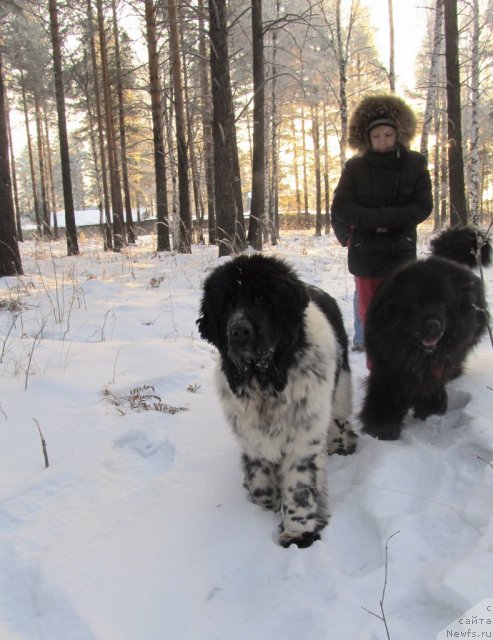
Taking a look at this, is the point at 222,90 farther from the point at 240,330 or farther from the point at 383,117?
the point at 240,330

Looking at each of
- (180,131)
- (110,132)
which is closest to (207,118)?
(110,132)

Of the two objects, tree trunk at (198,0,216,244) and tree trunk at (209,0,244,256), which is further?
tree trunk at (198,0,216,244)

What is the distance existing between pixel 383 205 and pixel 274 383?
2277 mm

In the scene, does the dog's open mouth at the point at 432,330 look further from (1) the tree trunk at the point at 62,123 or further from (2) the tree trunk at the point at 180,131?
(1) the tree trunk at the point at 62,123

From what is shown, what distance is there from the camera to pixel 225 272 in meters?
2.47

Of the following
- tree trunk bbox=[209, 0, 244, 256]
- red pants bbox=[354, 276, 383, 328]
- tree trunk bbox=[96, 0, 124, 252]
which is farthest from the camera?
tree trunk bbox=[96, 0, 124, 252]

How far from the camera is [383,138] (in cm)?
382

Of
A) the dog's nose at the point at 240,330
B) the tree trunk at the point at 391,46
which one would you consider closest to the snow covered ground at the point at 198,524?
the dog's nose at the point at 240,330

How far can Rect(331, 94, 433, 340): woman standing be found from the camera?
383 cm

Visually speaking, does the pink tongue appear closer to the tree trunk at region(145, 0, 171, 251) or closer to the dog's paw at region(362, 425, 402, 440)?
the dog's paw at region(362, 425, 402, 440)

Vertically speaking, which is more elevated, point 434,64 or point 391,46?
point 391,46

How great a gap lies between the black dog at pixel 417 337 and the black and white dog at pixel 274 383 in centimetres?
73

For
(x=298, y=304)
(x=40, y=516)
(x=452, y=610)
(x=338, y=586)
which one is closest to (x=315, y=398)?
(x=298, y=304)

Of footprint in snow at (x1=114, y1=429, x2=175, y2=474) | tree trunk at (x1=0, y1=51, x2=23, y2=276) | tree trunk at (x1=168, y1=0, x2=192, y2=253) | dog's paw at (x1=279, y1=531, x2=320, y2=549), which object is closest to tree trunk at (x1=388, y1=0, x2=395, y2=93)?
tree trunk at (x1=168, y1=0, x2=192, y2=253)
